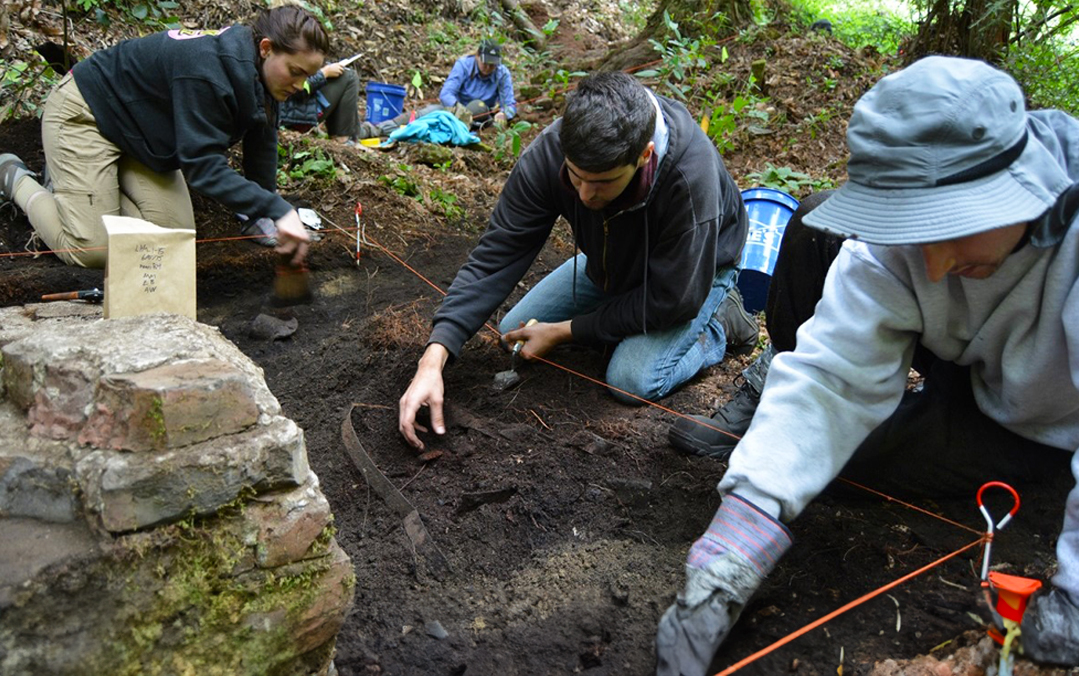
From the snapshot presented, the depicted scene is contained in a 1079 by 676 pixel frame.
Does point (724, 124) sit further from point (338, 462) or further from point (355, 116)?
point (338, 462)

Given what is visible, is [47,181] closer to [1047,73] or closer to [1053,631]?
[1053,631]

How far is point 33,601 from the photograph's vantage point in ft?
4.17

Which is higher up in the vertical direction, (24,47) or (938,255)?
(938,255)

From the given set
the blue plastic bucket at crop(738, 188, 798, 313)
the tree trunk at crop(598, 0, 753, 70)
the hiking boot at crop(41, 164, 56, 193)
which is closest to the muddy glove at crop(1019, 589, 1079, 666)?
the blue plastic bucket at crop(738, 188, 798, 313)

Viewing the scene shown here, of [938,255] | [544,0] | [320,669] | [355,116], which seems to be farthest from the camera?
[544,0]

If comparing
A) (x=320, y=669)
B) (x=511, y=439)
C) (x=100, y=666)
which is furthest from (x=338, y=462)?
(x=100, y=666)

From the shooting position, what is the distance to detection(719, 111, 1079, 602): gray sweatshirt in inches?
62.1

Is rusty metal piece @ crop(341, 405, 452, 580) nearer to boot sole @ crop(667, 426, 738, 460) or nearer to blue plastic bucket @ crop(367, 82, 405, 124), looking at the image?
boot sole @ crop(667, 426, 738, 460)

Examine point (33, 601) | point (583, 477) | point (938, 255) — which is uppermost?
point (938, 255)

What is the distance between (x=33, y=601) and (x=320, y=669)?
56cm

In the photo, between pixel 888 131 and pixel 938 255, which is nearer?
pixel 888 131

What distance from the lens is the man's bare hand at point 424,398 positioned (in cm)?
249

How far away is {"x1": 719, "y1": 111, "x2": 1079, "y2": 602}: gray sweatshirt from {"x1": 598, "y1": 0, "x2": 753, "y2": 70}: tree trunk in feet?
18.5

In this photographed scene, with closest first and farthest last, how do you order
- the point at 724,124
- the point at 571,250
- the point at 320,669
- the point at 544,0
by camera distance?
the point at 320,669
the point at 571,250
the point at 724,124
the point at 544,0
